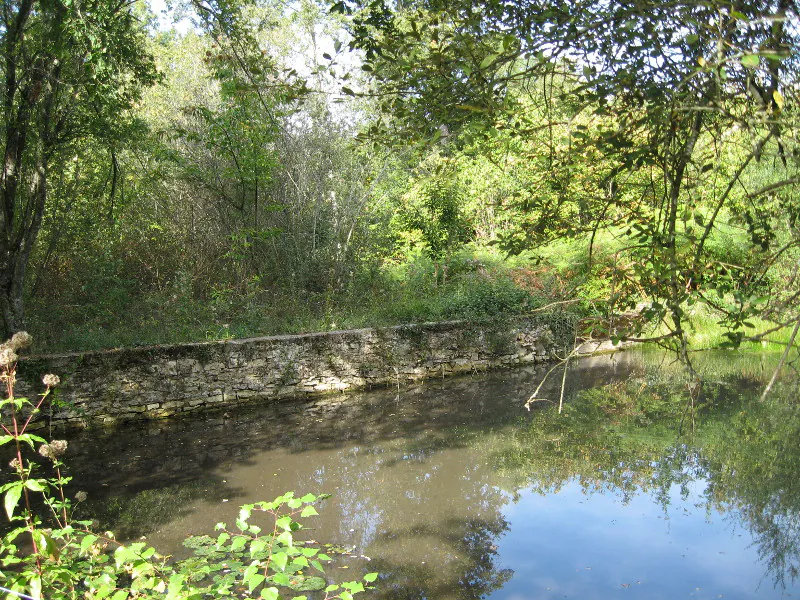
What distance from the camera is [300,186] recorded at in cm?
1356

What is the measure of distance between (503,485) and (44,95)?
791 cm

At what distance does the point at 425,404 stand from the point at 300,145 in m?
6.46

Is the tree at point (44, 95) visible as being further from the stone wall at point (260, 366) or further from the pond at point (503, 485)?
the pond at point (503, 485)

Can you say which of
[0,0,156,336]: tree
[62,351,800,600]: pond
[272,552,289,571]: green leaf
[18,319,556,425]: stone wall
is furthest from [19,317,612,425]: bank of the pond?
[272,552,289,571]: green leaf

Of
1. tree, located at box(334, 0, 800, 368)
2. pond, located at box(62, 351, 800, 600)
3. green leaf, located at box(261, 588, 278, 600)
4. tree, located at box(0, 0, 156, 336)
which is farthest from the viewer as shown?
tree, located at box(0, 0, 156, 336)

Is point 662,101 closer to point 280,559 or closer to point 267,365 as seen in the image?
point 280,559

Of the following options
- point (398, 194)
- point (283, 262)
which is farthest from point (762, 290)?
point (398, 194)

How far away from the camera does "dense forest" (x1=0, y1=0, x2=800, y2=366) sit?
11.0 ft

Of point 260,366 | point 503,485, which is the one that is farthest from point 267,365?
point 503,485

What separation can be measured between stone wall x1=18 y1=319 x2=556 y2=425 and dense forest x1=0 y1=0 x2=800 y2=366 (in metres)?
0.51

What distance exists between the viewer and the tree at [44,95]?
7.97m

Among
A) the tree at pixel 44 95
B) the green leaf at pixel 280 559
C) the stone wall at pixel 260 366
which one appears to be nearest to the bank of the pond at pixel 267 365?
the stone wall at pixel 260 366

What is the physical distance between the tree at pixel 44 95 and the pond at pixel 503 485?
298 centimetres

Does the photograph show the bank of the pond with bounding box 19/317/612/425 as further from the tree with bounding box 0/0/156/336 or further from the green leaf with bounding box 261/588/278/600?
the green leaf with bounding box 261/588/278/600
